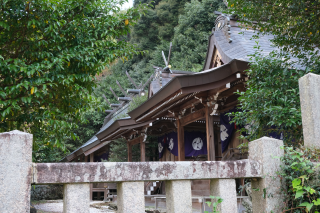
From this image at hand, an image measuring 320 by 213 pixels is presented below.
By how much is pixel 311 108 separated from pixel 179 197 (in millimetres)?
1697

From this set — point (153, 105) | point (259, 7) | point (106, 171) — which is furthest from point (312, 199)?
point (153, 105)

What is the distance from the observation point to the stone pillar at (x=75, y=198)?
79.8 inches

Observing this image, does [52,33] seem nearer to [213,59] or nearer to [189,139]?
[213,59]

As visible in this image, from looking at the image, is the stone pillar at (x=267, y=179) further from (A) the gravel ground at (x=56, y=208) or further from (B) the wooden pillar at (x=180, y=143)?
(A) the gravel ground at (x=56, y=208)

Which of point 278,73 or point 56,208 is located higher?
point 278,73

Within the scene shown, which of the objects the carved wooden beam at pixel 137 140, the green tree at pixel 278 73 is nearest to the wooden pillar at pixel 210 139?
the green tree at pixel 278 73

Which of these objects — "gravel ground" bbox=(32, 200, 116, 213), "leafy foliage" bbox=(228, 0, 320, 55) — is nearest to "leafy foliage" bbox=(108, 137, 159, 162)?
"gravel ground" bbox=(32, 200, 116, 213)

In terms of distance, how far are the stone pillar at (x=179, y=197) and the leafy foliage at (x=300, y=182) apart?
87 centimetres

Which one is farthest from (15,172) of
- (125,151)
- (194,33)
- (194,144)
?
(194,33)

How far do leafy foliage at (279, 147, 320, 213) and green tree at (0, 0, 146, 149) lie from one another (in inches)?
153

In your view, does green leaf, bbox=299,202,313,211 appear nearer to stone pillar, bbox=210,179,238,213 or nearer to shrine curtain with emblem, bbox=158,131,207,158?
stone pillar, bbox=210,179,238,213

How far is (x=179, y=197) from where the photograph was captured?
227 centimetres

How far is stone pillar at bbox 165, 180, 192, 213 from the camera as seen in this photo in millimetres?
2240

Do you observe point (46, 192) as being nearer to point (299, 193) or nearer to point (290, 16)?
point (290, 16)
